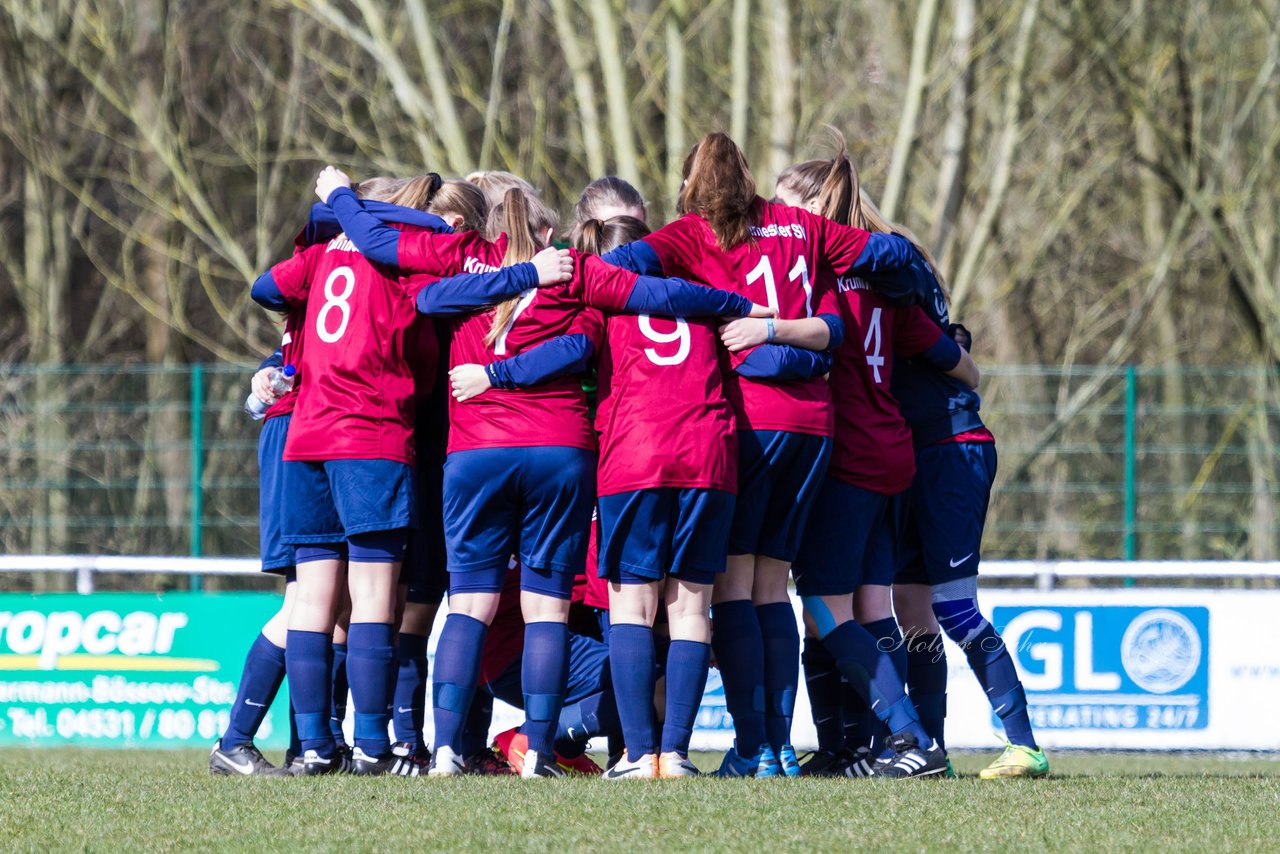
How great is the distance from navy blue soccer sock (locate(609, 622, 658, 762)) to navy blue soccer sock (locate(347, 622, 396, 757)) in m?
0.74

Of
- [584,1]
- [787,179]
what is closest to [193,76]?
[584,1]

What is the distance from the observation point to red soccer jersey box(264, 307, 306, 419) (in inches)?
222

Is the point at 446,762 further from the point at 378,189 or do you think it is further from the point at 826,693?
the point at 378,189

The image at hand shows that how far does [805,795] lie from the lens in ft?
14.9

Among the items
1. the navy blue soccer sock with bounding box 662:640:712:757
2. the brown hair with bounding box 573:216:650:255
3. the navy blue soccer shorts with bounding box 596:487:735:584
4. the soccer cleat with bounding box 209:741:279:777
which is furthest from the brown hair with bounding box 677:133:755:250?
the soccer cleat with bounding box 209:741:279:777

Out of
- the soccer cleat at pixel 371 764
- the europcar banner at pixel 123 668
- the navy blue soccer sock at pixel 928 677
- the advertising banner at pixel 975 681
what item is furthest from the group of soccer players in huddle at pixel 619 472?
the europcar banner at pixel 123 668

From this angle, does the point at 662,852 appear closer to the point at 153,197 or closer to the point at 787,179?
the point at 787,179

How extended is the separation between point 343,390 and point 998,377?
6095 millimetres

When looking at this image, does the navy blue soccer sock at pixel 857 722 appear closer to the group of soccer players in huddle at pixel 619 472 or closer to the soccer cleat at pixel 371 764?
the group of soccer players in huddle at pixel 619 472

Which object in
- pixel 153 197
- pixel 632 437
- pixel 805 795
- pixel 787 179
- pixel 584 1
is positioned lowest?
pixel 805 795

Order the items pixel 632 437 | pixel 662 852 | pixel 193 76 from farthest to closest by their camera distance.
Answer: pixel 193 76 → pixel 632 437 → pixel 662 852

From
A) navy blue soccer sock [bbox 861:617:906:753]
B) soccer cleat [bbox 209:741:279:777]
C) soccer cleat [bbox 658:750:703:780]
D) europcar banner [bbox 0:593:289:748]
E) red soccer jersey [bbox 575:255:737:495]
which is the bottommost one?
europcar banner [bbox 0:593:289:748]

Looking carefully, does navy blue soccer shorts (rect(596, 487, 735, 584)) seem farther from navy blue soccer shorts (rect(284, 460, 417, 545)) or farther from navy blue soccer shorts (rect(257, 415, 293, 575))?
navy blue soccer shorts (rect(257, 415, 293, 575))

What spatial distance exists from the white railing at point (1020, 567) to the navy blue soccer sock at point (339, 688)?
2.95 m
